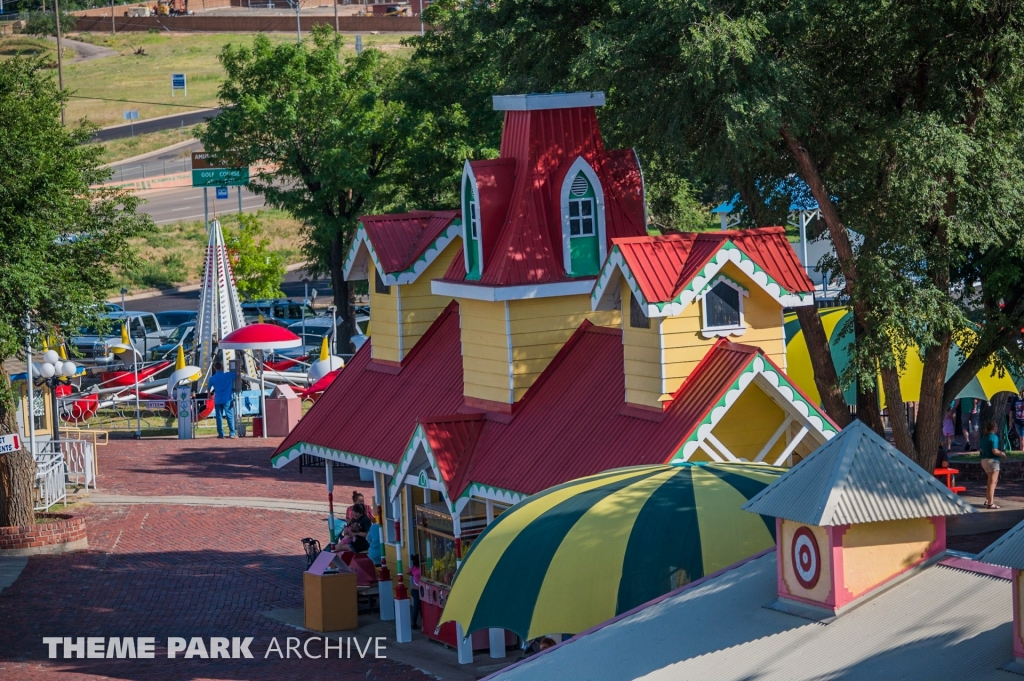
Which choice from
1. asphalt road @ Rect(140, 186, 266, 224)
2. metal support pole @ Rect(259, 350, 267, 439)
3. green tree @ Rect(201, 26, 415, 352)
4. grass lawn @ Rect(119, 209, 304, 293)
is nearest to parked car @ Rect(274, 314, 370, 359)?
green tree @ Rect(201, 26, 415, 352)

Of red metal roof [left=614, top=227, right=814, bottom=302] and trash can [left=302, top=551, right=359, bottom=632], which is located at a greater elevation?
red metal roof [left=614, top=227, right=814, bottom=302]

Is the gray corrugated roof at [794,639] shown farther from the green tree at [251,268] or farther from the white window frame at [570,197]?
the green tree at [251,268]

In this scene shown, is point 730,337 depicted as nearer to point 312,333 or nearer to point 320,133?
point 320,133

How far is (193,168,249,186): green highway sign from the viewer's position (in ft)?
150

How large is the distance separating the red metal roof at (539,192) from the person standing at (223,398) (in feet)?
53.0

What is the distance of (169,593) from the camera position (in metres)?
22.3

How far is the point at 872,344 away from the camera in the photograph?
1900cm

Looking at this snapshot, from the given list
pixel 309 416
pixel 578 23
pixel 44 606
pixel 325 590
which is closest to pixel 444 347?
pixel 309 416

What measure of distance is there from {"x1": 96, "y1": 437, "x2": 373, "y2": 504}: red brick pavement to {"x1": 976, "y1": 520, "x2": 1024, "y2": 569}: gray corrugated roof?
65.9ft

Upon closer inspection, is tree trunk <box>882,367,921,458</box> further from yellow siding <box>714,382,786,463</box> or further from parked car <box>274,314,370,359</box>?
parked car <box>274,314,370,359</box>

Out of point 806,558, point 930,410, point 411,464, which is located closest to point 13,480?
point 411,464

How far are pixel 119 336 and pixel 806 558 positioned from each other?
40620 millimetres

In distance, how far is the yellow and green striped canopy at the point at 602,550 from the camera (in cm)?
1328

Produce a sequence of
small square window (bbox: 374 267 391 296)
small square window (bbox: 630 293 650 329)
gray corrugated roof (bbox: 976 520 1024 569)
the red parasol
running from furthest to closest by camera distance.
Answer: the red parasol
small square window (bbox: 374 267 391 296)
small square window (bbox: 630 293 650 329)
gray corrugated roof (bbox: 976 520 1024 569)
